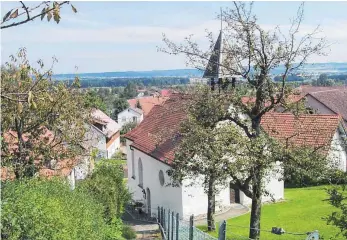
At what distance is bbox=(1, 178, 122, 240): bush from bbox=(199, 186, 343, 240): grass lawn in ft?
25.7

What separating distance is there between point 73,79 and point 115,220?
224 inches

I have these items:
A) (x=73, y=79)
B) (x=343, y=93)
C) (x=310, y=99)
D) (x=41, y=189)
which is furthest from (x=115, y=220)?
(x=343, y=93)

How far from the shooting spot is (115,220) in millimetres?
18031

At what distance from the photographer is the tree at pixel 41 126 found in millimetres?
15064

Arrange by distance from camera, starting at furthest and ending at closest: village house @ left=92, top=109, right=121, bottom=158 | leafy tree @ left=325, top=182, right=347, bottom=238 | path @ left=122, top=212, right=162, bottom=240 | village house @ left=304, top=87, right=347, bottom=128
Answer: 1. village house @ left=92, top=109, right=121, bottom=158
2. village house @ left=304, top=87, right=347, bottom=128
3. path @ left=122, top=212, right=162, bottom=240
4. leafy tree @ left=325, top=182, right=347, bottom=238

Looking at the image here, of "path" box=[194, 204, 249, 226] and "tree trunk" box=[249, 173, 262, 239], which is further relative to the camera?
"path" box=[194, 204, 249, 226]

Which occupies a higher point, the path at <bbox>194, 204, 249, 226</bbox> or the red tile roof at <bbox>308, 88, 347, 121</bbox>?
the red tile roof at <bbox>308, 88, 347, 121</bbox>

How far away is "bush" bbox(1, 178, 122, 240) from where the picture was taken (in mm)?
8367

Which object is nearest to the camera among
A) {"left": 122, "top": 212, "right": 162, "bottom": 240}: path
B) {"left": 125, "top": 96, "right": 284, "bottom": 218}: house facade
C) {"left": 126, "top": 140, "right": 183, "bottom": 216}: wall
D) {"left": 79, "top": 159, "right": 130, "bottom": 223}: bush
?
{"left": 79, "top": 159, "right": 130, "bottom": 223}: bush

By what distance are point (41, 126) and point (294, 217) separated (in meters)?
12.5

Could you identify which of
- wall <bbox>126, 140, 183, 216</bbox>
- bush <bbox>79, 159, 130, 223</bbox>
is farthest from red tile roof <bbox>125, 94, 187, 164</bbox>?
bush <bbox>79, 159, 130, 223</bbox>

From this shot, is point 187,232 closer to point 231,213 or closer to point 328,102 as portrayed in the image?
point 231,213

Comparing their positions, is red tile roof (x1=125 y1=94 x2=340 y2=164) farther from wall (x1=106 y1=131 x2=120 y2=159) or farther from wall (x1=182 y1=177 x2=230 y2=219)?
wall (x1=106 y1=131 x2=120 y2=159)

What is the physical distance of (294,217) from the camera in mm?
21922
